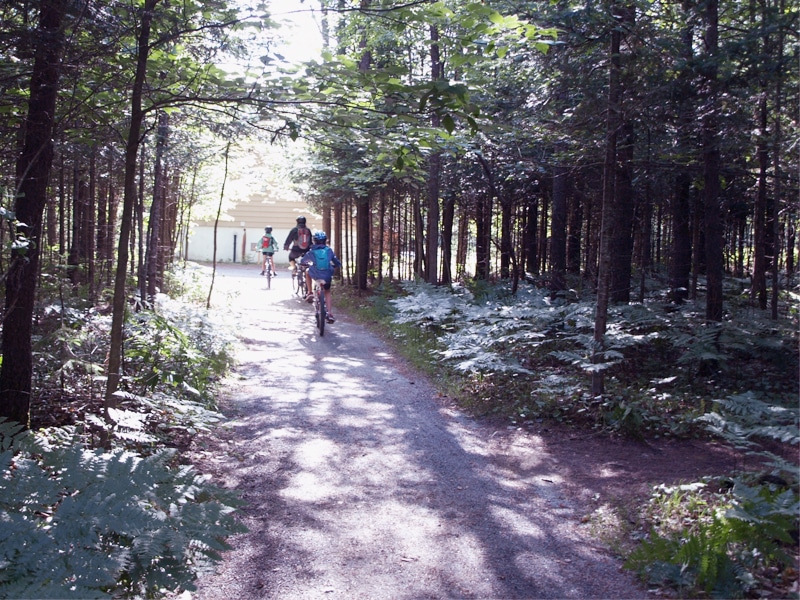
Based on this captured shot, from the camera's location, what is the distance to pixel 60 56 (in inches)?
204

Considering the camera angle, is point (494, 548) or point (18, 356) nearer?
point (494, 548)

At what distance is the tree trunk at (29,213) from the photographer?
5137 millimetres

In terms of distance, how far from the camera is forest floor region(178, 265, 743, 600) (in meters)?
3.90

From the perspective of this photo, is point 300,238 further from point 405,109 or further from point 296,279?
point 405,109

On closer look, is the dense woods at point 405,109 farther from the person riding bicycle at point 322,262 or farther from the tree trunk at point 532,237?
the tree trunk at point 532,237

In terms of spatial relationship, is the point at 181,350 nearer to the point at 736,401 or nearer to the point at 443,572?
the point at 443,572

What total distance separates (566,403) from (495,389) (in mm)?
1030

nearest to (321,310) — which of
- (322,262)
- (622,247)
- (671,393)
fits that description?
(322,262)

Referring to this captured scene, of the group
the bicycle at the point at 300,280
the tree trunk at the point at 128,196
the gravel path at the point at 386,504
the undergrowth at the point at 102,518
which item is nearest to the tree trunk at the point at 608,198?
the gravel path at the point at 386,504

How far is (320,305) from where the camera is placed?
522 inches

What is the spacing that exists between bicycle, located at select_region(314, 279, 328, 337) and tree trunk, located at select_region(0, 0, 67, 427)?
310 inches

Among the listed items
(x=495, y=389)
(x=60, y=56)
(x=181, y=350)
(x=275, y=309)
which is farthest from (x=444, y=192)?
(x=60, y=56)

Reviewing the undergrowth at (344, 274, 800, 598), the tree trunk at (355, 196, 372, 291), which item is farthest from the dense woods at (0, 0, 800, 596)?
the tree trunk at (355, 196, 372, 291)

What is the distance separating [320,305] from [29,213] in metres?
8.23
